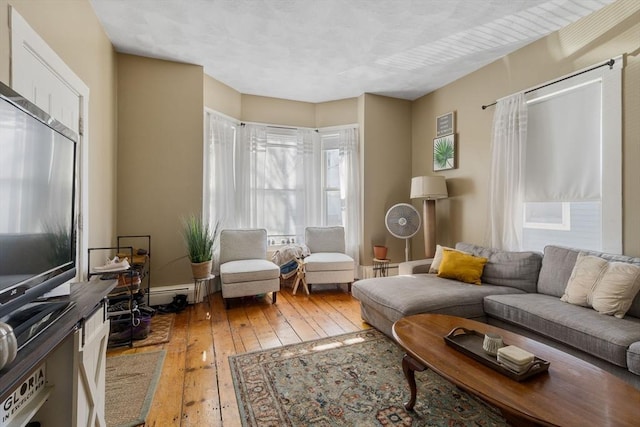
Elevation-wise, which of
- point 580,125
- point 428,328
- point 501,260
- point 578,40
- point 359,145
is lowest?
point 428,328

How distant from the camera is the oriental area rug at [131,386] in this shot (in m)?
1.52

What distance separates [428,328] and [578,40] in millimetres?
2818

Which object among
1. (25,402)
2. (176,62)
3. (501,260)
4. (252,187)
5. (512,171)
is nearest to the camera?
(25,402)

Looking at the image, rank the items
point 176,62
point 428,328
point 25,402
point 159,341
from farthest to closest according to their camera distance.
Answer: point 176,62
point 159,341
point 428,328
point 25,402

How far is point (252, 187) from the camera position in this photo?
4.13m

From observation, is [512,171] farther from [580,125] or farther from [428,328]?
[428,328]

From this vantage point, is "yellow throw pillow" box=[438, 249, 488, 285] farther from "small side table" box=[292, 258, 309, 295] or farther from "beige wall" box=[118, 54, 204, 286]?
"beige wall" box=[118, 54, 204, 286]

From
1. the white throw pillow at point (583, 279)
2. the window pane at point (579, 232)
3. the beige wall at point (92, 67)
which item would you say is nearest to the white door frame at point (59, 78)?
the beige wall at point (92, 67)

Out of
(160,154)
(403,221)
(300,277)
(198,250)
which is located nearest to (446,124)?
(403,221)

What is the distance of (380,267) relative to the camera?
13.3 ft

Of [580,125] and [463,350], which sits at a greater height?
[580,125]

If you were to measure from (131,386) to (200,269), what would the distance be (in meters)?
1.40

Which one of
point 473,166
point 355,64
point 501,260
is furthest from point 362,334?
point 355,64

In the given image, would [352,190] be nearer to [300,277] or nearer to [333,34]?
[300,277]
